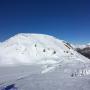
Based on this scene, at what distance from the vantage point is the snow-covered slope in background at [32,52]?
61.8ft

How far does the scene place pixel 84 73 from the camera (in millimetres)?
8250

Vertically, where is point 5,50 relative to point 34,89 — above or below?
above

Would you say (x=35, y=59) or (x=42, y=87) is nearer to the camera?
(x=42, y=87)

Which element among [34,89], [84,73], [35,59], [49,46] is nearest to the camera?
[34,89]

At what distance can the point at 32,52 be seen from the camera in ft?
69.5

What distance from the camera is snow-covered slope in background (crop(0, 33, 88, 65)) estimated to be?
1883 cm

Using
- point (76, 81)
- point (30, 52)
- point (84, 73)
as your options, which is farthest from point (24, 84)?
point (30, 52)

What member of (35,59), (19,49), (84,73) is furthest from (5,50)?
(84,73)

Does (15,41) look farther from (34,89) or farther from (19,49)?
(34,89)

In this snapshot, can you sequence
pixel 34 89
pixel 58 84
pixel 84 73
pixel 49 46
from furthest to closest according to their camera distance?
pixel 49 46 < pixel 84 73 < pixel 58 84 < pixel 34 89

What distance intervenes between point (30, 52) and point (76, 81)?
570 inches

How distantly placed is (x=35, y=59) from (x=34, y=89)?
1297cm

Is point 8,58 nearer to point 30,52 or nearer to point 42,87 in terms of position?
point 30,52

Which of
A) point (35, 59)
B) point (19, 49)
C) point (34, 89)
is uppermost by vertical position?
point (19, 49)
